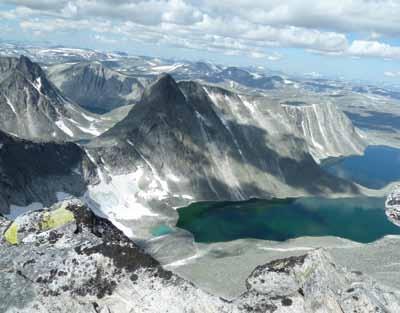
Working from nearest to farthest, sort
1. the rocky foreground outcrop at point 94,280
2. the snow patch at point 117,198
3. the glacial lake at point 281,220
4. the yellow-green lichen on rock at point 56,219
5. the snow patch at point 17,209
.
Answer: the rocky foreground outcrop at point 94,280, the yellow-green lichen on rock at point 56,219, the snow patch at point 17,209, the snow patch at point 117,198, the glacial lake at point 281,220

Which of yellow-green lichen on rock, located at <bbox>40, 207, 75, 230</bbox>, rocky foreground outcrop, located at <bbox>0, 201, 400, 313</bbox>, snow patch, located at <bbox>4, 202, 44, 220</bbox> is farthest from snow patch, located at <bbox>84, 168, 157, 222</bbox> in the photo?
rocky foreground outcrop, located at <bbox>0, 201, 400, 313</bbox>

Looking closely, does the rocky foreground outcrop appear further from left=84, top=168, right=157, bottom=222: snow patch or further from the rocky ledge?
left=84, top=168, right=157, bottom=222: snow patch

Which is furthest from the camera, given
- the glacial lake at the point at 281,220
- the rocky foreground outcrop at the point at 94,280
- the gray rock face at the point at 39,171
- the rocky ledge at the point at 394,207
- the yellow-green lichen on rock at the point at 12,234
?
the glacial lake at the point at 281,220

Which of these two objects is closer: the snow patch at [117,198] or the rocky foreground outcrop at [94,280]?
the rocky foreground outcrop at [94,280]

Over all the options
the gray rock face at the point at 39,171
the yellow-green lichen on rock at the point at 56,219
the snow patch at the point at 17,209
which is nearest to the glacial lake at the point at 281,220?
the gray rock face at the point at 39,171

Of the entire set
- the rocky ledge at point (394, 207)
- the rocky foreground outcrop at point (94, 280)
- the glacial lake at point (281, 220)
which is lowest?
the glacial lake at point (281, 220)

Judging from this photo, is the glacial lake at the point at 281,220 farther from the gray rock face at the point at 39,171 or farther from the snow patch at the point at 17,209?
the snow patch at the point at 17,209
